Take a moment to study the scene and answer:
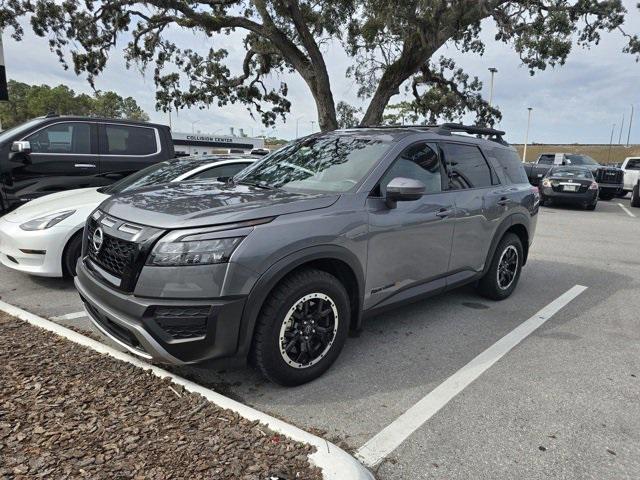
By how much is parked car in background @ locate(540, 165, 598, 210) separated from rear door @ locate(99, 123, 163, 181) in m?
12.8

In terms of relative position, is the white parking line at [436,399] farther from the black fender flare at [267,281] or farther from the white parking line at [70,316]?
the white parking line at [70,316]

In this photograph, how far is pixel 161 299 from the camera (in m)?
2.68

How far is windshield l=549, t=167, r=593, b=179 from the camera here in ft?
50.4

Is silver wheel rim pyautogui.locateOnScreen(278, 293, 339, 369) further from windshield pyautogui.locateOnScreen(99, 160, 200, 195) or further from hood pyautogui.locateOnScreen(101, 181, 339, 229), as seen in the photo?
windshield pyautogui.locateOnScreen(99, 160, 200, 195)

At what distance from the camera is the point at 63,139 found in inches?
276

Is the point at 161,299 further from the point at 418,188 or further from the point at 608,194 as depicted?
the point at 608,194

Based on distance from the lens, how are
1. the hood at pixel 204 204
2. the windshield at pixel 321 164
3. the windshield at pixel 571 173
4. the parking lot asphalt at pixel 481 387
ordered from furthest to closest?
the windshield at pixel 571 173
the windshield at pixel 321 164
the hood at pixel 204 204
the parking lot asphalt at pixel 481 387

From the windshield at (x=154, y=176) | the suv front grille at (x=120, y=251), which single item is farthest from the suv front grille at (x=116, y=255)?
the windshield at (x=154, y=176)

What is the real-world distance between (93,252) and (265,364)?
1454mm

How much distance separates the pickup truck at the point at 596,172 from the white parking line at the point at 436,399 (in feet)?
48.7

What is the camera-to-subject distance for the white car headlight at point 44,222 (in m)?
4.88

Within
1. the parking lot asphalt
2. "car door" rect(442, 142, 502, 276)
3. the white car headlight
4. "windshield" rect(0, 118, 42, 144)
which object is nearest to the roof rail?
"car door" rect(442, 142, 502, 276)

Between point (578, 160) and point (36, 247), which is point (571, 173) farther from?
point (36, 247)

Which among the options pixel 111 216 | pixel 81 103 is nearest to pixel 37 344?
pixel 111 216
